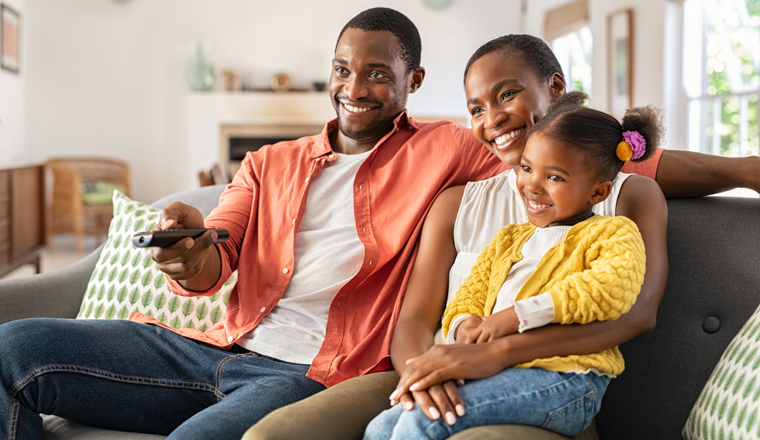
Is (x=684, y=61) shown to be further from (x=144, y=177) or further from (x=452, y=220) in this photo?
(x=144, y=177)

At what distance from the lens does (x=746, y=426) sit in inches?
39.4

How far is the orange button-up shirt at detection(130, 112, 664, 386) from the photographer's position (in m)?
1.39

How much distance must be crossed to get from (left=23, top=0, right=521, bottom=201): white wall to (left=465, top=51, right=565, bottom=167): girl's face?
6.02 metres

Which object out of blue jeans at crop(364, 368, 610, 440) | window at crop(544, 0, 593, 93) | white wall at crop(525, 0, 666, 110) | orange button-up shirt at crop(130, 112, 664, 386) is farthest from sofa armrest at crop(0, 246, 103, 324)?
window at crop(544, 0, 593, 93)

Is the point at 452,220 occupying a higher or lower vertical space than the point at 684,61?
lower

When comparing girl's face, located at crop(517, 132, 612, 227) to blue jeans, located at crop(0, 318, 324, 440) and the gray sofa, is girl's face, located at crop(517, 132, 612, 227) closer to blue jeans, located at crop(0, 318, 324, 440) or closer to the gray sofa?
the gray sofa

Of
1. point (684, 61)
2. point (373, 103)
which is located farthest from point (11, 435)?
point (684, 61)

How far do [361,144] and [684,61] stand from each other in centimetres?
404

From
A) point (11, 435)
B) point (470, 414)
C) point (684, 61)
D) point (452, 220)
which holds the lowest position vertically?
point (11, 435)

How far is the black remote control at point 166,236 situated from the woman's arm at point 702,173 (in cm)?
97

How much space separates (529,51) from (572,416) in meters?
0.77

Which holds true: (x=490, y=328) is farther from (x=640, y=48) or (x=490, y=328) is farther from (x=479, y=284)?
(x=640, y=48)

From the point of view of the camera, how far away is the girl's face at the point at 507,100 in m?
1.32

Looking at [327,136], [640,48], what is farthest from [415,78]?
[640,48]
